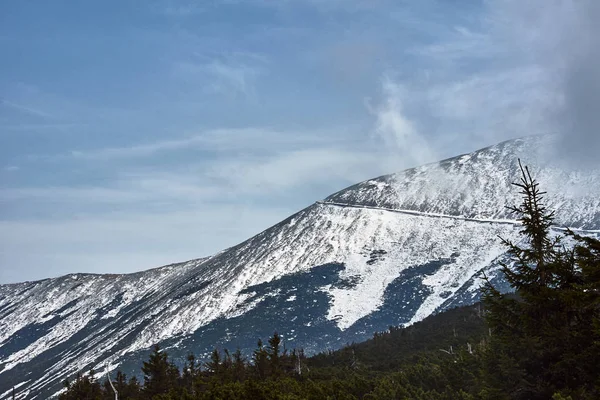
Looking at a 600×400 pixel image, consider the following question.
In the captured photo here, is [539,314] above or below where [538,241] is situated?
below

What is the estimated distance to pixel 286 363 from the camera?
228 ft

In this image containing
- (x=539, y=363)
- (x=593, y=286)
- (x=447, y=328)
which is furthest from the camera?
(x=447, y=328)

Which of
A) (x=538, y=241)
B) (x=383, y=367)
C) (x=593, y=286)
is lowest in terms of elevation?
(x=383, y=367)

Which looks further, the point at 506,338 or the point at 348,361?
the point at 348,361

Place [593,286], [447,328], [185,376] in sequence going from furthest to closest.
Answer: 1. [447,328]
2. [185,376]
3. [593,286]

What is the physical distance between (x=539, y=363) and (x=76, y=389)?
64.9 meters

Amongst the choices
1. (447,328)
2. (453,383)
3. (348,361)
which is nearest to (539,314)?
(453,383)

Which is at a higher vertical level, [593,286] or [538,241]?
[538,241]

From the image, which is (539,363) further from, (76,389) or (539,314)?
(76,389)

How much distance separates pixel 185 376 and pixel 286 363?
21282 mm

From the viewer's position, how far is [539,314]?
58.6 feet

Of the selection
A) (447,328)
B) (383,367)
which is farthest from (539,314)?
(447,328)

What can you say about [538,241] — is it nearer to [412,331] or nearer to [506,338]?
[506,338]

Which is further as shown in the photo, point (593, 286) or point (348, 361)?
point (348, 361)
